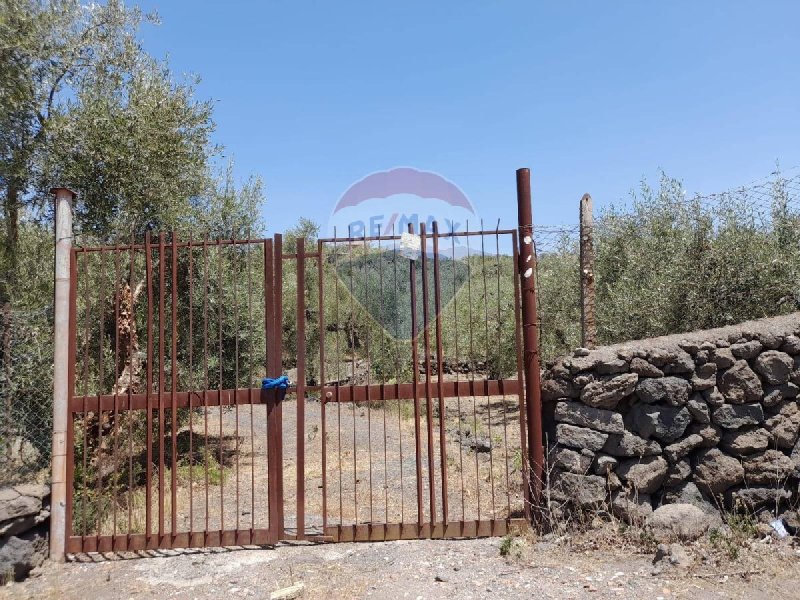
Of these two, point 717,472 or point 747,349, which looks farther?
point 747,349

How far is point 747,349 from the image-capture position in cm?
498

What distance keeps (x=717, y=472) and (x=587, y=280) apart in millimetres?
1965

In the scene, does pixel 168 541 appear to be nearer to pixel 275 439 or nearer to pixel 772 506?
pixel 275 439

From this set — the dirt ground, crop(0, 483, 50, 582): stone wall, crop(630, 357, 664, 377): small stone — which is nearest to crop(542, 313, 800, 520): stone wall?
crop(630, 357, 664, 377): small stone

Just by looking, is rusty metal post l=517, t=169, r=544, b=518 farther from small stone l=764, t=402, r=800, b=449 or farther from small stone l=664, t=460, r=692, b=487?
small stone l=764, t=402, r=800, b=449

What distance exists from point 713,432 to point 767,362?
77cm

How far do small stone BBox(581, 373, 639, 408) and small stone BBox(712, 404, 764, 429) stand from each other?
0.78 metres

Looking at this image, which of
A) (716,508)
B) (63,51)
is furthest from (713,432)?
(63,51)

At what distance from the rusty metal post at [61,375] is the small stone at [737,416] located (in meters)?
5.58

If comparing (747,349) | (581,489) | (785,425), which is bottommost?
(581,489)

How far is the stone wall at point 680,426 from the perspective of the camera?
4863mm

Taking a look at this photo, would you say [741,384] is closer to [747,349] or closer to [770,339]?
[747,349]

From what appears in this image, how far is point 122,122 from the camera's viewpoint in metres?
7.71

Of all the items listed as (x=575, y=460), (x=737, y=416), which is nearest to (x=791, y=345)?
(x=737, y=416)
